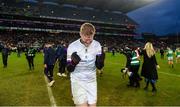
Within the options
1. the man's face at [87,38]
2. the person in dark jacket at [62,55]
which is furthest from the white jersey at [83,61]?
the person in dark jacket at [62,55]

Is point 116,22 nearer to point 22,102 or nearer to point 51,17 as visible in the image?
point 51,17

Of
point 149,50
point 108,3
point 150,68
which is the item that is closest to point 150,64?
point 150,68

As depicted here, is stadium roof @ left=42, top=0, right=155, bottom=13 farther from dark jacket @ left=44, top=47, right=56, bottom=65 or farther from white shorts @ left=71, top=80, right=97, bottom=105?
white shorts @ left=71, top=80, right=97, bottom=105

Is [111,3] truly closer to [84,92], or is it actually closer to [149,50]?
[149,50]

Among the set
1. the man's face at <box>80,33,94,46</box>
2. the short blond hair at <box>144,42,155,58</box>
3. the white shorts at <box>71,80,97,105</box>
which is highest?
the man's face at <box>80,33,94,46</box>

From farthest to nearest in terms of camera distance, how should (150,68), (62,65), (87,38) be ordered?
(62,65), (150,68), (87,38)

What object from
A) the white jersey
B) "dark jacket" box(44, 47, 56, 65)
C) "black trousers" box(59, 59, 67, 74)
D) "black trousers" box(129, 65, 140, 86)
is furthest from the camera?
"black trousers" box(59, 59, 67, 74)

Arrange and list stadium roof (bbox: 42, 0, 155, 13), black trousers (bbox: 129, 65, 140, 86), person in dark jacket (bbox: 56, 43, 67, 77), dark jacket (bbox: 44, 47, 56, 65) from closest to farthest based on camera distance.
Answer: black trousers (bbox: 129, 65, 140, 86) < dark jacket (bbox: 44, 47, 56, 65) < person in dark jacket (bbox: 56, 43, 67, 77) < stadium roof (bbox: 42, 0, 155, 13)

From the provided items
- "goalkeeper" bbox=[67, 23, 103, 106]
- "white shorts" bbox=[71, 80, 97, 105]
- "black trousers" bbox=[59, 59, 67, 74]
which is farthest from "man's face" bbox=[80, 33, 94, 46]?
"black trousers" bbox=[59, 59, 67, 74]

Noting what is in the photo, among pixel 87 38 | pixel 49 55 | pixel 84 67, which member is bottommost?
pixel 49 55

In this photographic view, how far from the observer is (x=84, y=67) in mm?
5184

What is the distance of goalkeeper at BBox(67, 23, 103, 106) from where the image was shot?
5113mm

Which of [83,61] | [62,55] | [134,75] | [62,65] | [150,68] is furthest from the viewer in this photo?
[62,65]

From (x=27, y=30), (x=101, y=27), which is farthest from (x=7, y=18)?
(x=101, y=27)
